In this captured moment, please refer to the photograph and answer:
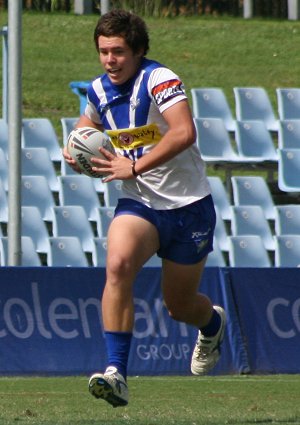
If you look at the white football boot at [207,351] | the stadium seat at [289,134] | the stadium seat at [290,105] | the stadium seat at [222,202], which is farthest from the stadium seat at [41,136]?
the white football boot at [207,351]

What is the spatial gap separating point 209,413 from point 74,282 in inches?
139

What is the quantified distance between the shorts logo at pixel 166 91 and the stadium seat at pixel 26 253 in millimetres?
6646

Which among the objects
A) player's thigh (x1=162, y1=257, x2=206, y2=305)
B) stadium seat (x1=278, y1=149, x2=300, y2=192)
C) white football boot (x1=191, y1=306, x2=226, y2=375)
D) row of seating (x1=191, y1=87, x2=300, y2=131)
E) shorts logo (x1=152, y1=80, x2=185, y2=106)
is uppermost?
shorts logo (x1=152, y1=80, x2=185, y2=106)

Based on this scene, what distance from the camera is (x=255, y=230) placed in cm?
1448

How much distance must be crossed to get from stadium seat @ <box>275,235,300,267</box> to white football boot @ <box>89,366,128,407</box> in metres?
7.30

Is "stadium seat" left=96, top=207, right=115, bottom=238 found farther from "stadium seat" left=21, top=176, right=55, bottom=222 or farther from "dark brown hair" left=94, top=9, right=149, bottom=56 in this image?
"dark brown hair" left=94, top=9, right=149, bottom=56

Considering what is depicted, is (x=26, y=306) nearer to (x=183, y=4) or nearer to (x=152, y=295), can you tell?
(x=152, y=295)

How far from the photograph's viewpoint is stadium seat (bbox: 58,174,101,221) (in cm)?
1477

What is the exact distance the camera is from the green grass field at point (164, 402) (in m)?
7.12

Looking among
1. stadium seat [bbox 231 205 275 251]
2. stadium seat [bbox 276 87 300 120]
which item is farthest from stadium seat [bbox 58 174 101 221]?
stadium seat [bbox 276 87 300 120]

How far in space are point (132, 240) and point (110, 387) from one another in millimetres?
735

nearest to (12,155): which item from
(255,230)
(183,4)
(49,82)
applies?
(255,230)

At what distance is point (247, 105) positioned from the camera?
16750 mm

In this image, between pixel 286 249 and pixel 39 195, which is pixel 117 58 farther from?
pixel 39 195
